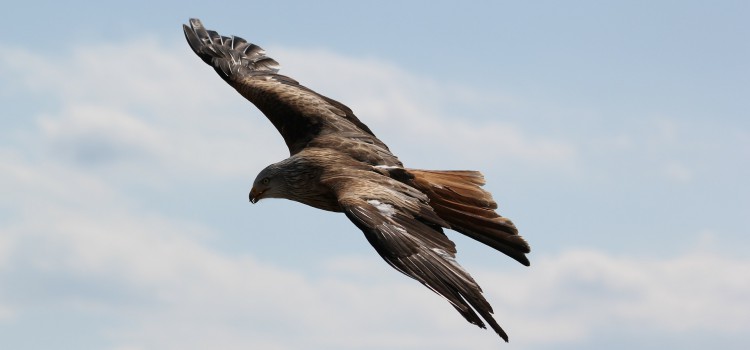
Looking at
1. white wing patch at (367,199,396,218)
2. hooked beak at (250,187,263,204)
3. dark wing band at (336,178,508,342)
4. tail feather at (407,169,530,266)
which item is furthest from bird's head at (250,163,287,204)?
white wing patch at (367,199,396,218)

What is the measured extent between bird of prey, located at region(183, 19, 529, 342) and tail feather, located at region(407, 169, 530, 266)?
0.04 feet

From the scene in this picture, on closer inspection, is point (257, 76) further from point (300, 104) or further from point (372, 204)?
point (372, 204)

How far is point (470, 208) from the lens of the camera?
1297cm

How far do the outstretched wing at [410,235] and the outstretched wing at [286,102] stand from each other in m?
1.17

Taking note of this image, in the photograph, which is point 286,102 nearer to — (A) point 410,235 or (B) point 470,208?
(B) point 470,208

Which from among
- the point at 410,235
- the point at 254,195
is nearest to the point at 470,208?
the point at 410,235

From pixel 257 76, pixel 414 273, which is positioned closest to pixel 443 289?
pixel 414 273

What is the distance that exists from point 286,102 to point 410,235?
14.5 feet

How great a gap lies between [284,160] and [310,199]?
0.58m

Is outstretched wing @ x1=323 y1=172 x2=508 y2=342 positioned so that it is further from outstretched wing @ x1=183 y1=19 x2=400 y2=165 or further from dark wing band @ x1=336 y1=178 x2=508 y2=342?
outstretched wing @ x1=183 y1=19 x2=400 y2=165

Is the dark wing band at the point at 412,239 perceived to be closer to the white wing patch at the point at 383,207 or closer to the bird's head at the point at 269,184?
the white wing patch at the point at 383,207

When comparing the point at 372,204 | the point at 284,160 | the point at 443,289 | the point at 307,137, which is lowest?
the point at 443,289

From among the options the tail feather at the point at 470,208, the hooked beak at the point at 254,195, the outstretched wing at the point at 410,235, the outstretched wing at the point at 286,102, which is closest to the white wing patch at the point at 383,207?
the outstretched wing at the point at 410,235

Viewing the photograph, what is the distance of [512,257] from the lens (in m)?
12.4
